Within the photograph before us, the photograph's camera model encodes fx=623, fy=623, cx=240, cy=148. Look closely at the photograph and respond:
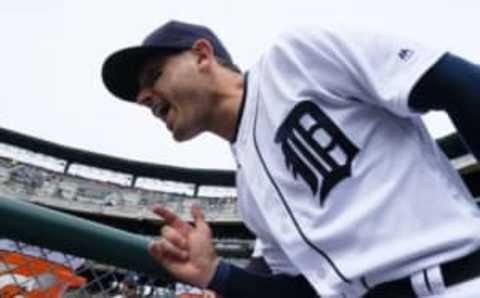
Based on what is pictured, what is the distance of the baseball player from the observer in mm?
1076

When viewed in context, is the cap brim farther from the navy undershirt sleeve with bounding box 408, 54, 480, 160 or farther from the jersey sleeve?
the navy undershirt sleeve with bounding box 408, 54, 480, 160

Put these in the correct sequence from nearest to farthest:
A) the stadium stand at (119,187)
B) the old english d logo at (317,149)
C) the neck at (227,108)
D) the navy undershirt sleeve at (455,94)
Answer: the navy undershirt sleeve at (455,94) < the old english d logo at (317,149) < the neck at (227,108) < the stadium stand at (119,187)

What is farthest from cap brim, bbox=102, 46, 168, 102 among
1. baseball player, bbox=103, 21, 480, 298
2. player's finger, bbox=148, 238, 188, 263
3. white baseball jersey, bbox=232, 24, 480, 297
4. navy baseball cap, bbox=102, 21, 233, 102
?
player's finger, bbox=148, 238, 188, 263

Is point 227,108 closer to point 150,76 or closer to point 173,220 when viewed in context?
point 150,76

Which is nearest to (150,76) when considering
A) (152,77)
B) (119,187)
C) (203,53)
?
(152,77)

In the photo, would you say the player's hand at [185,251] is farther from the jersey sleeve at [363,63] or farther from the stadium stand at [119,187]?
the stadium stand at [119,187]

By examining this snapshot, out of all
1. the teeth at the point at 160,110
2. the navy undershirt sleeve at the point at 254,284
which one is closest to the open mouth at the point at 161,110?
the teeth at the point at 160,110

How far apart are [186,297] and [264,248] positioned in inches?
15.3

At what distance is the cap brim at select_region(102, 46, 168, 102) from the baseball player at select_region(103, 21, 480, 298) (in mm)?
289

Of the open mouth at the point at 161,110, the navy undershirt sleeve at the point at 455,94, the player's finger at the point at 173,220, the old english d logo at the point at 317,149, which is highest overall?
the navy undershirt sleeve at the point at 455,94

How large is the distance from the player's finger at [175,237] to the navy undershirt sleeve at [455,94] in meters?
0.53

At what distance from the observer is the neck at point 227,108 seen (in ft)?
4.97

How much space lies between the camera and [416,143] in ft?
3.94

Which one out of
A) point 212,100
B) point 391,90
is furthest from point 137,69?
point 391,90
